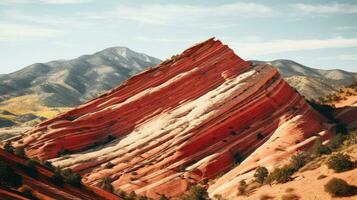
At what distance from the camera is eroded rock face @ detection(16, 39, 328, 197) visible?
56.5 m

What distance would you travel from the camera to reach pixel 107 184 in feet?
179

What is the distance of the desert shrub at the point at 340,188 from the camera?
33031 millimetres

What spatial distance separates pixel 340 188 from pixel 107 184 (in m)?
30.9

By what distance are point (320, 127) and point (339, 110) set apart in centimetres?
1042

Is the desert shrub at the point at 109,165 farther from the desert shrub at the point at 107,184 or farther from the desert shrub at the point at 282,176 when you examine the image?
the desert shrub at the point at 282,176

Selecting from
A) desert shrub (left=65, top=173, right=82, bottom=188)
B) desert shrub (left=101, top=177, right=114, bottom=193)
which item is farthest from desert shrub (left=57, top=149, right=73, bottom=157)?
desert shrub (left=65, top=173, right=82, bottom=188)

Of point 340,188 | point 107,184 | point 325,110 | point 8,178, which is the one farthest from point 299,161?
point 8,178

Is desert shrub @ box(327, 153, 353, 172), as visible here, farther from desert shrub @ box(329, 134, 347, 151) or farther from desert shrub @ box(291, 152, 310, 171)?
desert shrub @ box(329, 134, 347, 151)

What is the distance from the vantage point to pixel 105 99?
2783 inches

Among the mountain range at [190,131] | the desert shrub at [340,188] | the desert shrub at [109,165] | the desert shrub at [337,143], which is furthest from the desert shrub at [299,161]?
the desert shrub at [109,165]

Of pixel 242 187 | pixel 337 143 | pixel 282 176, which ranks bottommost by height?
pixel 242 187

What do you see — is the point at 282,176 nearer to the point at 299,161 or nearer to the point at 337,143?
the point at 299,161

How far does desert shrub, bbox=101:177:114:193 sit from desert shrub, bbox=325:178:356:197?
27.8 m

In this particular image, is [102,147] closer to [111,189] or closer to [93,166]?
[93,166]
